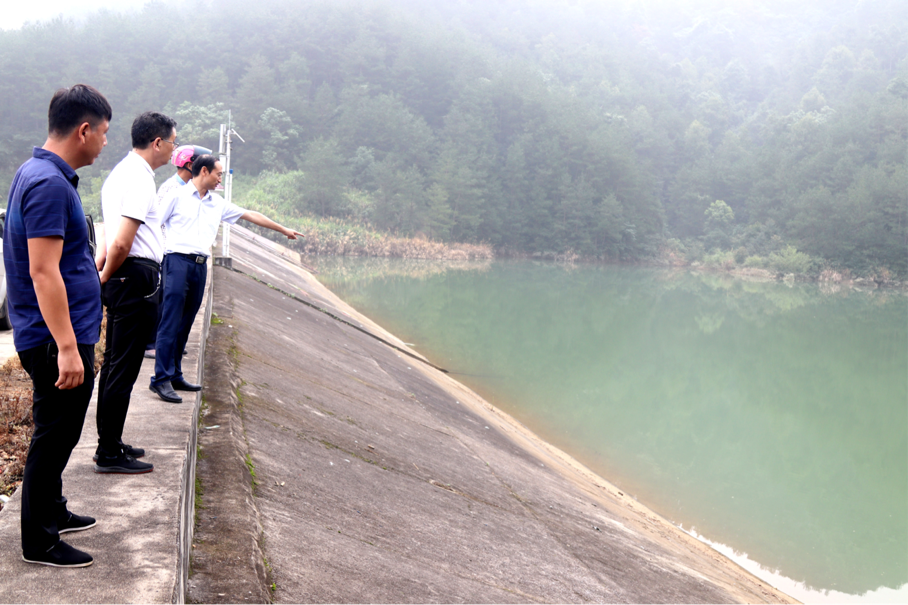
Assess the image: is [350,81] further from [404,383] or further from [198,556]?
[198,556]

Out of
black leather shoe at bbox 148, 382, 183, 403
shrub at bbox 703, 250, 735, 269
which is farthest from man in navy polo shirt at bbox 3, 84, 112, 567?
shrub at bbox 703, 250, 735, 269

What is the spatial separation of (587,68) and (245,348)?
98.3m

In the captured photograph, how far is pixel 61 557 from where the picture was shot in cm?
228

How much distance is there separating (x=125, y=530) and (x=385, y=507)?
2.10 m

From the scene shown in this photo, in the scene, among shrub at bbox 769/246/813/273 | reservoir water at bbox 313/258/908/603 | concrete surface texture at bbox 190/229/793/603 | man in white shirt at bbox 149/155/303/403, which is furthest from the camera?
shrub at bbox 769/246/813/273

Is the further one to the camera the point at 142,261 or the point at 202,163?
the point at 202,163

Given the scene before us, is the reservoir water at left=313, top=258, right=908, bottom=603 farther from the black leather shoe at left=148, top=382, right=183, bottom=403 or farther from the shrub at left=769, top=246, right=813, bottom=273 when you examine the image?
the shrub at left=769, top=246, right=813, bottom=273

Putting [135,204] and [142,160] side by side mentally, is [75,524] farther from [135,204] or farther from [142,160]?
[142,160]

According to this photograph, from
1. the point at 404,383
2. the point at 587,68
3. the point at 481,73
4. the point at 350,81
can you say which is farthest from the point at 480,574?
the point at 587,68

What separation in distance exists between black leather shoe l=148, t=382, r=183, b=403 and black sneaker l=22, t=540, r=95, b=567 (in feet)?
6.51

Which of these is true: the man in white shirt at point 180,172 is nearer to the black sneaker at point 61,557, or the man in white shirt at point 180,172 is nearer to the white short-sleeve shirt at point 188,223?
the white short-sleeve shirt at point 188,223

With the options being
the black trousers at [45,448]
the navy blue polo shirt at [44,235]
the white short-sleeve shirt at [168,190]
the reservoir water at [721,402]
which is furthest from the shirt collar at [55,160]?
the reservoir water at [721,402]

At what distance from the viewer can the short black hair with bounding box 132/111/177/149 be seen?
3.43 meters

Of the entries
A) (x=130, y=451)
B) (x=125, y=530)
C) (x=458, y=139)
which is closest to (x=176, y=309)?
(x=130, y=451)
